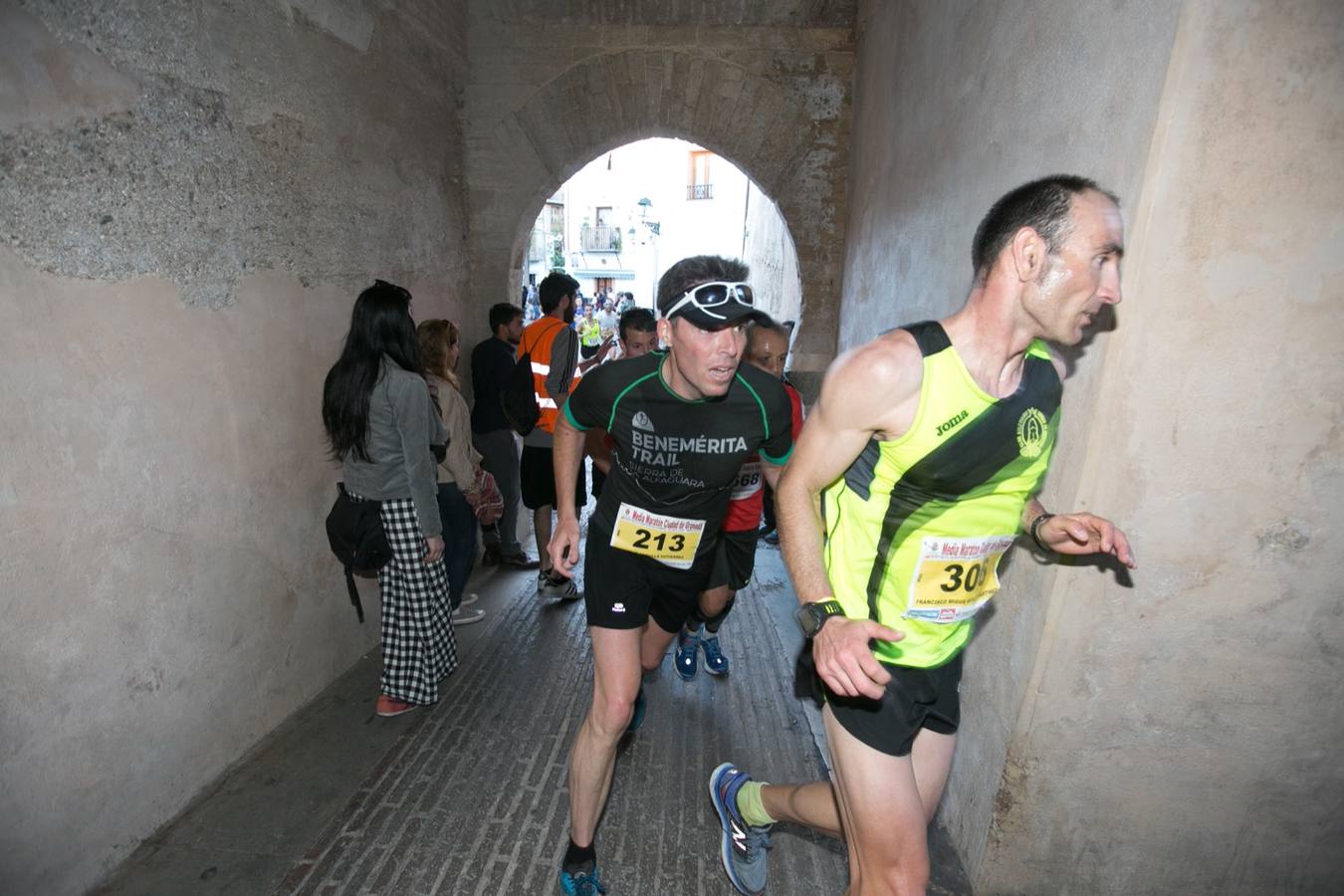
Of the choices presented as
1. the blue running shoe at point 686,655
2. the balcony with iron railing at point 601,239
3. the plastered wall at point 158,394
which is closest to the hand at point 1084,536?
the blue running shoe at point 686,655

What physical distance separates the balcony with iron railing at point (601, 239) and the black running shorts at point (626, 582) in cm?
3261

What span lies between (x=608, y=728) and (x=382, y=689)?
68.8 inches

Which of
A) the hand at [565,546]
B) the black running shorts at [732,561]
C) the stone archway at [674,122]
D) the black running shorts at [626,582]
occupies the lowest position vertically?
the black running shorts at [732,561]

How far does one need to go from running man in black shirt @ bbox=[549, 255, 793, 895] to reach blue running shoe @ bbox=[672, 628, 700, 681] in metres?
1.26

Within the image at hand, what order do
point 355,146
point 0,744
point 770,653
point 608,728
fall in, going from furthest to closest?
1. point 770,653
2. point 355,146
3. point 608,728
4. point 0,744

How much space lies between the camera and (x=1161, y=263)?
172cm

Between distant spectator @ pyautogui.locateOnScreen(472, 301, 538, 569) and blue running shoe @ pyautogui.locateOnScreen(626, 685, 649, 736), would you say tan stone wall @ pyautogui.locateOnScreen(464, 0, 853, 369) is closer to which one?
distant spectator @ pyautogui.locateOnScreen(472, 301, 538, 569)

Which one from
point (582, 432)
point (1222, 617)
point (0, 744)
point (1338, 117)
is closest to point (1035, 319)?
point (1338, 117)

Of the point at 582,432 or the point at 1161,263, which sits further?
the point at 582,432

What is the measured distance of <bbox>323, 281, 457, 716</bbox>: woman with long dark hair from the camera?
9.77 feet

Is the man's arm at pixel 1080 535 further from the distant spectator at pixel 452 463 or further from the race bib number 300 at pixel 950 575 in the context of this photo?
the distant spectator at pixel 452 463

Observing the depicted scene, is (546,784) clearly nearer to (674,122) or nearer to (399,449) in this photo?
(399,449)

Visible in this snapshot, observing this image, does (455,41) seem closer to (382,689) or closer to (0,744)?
(382,689)

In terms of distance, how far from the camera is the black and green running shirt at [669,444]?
2299mm
